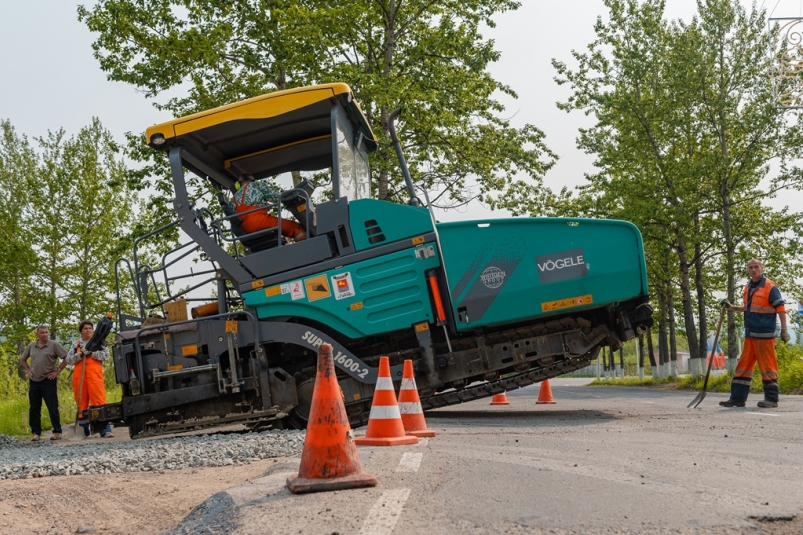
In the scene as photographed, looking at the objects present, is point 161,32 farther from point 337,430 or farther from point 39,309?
point 337,430

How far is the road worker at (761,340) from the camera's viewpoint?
1090 cm

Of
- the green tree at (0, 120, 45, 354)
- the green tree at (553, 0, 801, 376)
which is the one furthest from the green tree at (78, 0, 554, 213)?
the green tree at (0, 120, 45, 354)

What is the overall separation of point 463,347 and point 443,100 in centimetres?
1188

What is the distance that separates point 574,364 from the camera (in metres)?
10.0

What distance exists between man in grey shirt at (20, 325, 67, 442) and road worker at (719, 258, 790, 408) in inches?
380

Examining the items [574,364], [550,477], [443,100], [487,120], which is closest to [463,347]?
[574,364]

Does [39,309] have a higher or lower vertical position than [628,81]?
lower

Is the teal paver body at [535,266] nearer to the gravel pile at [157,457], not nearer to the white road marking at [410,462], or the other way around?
the gravel pile at [157,457]

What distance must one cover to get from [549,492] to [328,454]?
3.90 ft

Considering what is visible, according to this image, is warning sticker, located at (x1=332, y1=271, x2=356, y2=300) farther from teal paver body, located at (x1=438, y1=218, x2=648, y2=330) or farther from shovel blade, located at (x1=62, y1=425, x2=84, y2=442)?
shovel blade, located at (x1=62, y1=425, x2=84, y2=442)

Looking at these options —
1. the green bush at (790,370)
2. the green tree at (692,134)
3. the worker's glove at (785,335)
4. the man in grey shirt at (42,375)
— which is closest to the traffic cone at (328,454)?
the worker's glove at (785,335)

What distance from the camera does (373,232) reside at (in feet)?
30.7

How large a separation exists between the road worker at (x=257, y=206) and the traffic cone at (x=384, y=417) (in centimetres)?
336

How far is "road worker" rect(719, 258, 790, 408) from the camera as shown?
10902 mm
